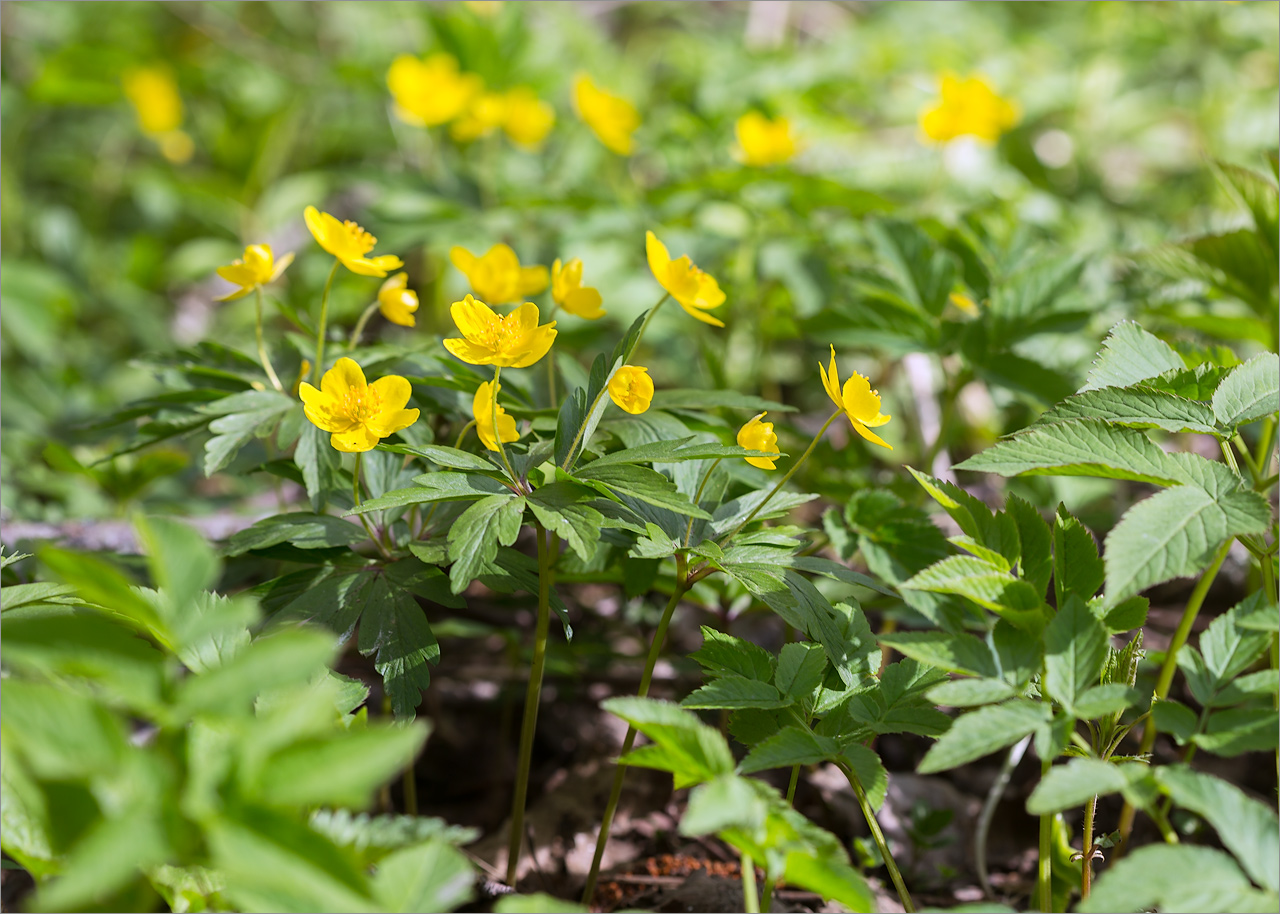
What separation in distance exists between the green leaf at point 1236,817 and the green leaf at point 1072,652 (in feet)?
0.44

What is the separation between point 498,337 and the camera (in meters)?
1.42

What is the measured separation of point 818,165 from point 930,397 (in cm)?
146

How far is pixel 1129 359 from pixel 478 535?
106 cm

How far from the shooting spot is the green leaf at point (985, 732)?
3.52 ft

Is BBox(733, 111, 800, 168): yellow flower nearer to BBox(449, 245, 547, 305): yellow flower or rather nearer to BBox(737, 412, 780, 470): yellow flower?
BBox(449, 245, 547, 305): yellow flower

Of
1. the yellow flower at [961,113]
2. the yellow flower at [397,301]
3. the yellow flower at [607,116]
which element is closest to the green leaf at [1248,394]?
the yellow flower at [397,301]

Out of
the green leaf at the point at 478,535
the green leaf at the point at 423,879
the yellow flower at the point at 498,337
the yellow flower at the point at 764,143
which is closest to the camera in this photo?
the green leaf at the point at 423,879

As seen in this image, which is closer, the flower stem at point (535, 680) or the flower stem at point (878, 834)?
the flower stem at point (878, 834)

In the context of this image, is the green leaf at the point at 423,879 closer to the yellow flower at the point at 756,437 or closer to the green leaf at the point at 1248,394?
the yellow flower at the point at 756,437

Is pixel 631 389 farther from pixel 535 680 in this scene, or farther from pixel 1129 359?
pixel 1129 359

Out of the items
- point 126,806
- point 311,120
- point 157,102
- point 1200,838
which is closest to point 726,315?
point 1200,838

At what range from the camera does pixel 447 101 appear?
3.55 meters

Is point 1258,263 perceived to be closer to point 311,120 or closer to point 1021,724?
point 1021,724

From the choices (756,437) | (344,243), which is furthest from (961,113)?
(344,243)
